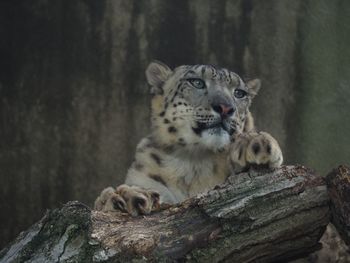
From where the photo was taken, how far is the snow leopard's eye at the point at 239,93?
5.13m

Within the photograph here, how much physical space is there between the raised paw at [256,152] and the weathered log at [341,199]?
0.92 ft

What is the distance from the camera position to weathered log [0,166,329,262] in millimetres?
3289

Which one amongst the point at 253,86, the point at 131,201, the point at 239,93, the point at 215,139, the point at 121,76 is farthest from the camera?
the point at 121,76

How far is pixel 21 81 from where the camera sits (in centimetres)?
652

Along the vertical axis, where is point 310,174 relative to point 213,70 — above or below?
below

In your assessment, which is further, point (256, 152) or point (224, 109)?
point (224, 109)

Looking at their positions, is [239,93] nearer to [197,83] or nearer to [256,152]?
→ [197,83]

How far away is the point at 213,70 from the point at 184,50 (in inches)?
53.1

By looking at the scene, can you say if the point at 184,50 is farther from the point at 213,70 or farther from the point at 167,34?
the point at 213,70

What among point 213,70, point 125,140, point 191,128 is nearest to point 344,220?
point 191,128

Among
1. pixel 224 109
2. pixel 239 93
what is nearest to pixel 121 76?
pixel 239 93

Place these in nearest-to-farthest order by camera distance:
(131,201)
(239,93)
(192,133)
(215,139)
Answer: (131,201) < (215,139) < (192,133) < (239,93)

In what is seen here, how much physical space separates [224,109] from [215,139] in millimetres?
167

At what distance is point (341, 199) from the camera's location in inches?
135
